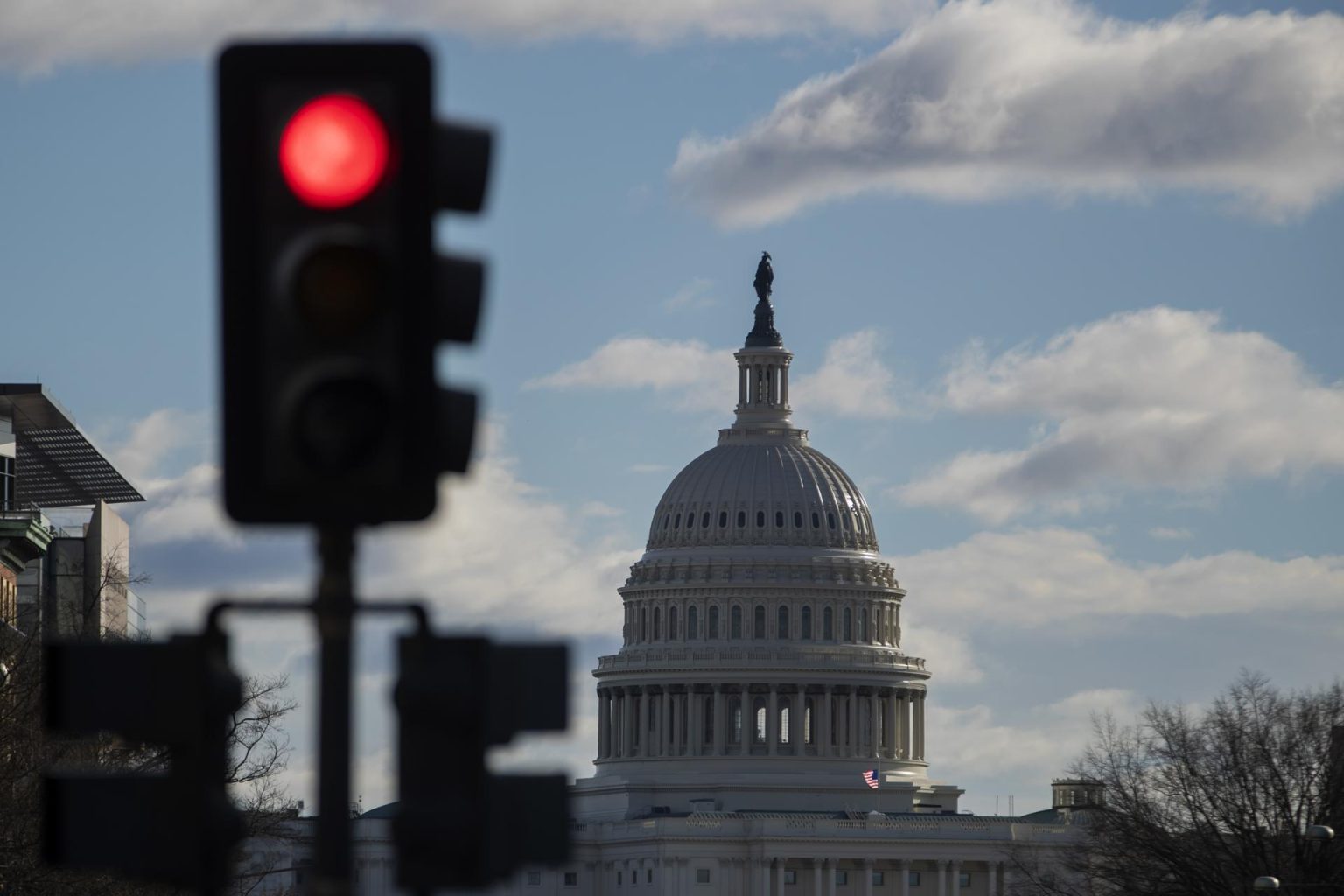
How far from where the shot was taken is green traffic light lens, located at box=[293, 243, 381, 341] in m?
11.5

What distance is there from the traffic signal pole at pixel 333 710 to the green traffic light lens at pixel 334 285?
0.67 metres

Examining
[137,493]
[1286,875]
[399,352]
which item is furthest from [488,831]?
[137,493]

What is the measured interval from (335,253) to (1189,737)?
10450 cm

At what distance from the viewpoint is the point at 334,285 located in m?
11.5

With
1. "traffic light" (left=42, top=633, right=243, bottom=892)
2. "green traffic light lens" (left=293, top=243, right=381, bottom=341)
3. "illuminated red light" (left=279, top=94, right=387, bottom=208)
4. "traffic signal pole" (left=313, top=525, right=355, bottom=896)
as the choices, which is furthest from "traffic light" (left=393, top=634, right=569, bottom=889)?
"illuminated red light" (left=279, top=94, right=387, bottom=208)

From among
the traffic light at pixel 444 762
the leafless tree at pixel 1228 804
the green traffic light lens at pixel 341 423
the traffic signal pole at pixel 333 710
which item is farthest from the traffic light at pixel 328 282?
the leafless tree at pixel 1228 804

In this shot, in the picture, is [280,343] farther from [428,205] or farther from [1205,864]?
[1205,864]

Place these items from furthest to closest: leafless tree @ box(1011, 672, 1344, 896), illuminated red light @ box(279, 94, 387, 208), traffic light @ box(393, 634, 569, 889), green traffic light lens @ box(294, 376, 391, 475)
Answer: leafless tree @ box(1011, 672, 1344, 896) → traffic light @ box(393, 634, 569, 889) → illuminated red light @ box(279, 94, 387, 208) → green traffic light lens @ box(294, 376, 391, 475)

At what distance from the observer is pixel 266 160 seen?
11672 millimetres

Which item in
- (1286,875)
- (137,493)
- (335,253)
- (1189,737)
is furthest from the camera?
(137,493)

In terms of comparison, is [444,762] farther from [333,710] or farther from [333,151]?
[333,151]

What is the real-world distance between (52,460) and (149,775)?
120600 millimetres

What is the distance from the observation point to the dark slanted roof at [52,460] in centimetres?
11325

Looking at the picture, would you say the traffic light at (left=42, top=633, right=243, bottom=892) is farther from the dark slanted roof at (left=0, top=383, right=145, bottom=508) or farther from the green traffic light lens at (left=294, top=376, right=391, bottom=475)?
the dark slanted roof at (left=0, top=383, right=145, bottom=508)
